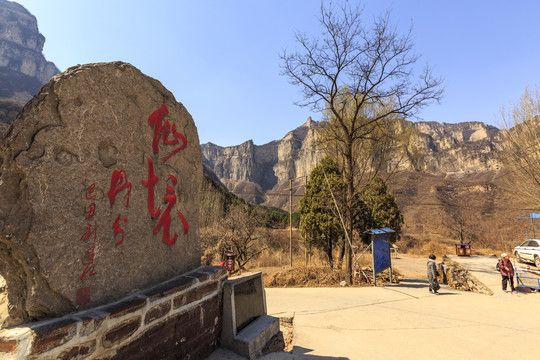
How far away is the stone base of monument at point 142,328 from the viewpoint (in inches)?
56.6

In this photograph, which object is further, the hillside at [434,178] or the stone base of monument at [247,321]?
the hillside at [434,178]

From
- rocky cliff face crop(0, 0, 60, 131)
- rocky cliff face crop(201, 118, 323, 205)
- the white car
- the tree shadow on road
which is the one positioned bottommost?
the white car

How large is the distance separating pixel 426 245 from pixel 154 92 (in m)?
27.8

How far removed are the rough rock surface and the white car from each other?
1395cm

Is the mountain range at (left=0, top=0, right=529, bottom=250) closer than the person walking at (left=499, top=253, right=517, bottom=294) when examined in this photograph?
No

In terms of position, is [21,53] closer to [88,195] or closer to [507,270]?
[88,195]

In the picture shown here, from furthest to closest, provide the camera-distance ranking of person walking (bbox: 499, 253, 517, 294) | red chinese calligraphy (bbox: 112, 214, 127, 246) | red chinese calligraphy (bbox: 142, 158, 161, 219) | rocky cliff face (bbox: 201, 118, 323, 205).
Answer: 1. rocky cliff face (bbox: 201, 118, 323, 205)
2. person walking (bbox: 499, 253, 517, 294)
3. red chinese calligraphy (bbox: 142, 158, 161, 219)
4. red chinese calligraphy (bbox: 112, 214, 127, 246)

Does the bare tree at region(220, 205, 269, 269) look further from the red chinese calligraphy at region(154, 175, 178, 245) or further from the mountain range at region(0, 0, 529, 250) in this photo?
the red chinese calligraphy at region(154, 175, 178, 245)

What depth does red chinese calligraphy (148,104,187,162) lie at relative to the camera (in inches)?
103

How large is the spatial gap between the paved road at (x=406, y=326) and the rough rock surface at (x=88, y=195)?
1.44 meters

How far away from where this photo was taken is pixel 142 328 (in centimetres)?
200

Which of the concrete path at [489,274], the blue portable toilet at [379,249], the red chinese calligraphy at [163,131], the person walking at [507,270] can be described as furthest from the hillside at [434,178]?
the red chinese calligraphy at [163,131]

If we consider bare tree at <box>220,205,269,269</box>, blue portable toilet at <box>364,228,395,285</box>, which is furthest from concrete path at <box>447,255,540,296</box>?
bare tree at <box>220,205,269,269</box>

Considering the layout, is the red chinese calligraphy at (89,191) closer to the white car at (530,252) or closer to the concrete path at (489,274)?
the concrete path at (489,274)
